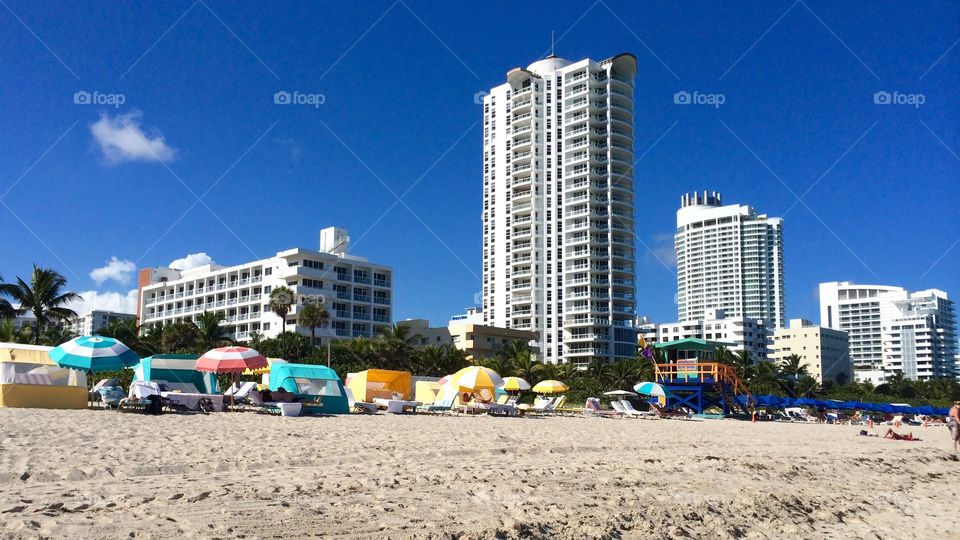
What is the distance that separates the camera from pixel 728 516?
988 centimetres

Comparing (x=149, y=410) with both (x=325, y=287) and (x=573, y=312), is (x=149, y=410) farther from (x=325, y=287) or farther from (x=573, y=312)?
(x=573, y=312)

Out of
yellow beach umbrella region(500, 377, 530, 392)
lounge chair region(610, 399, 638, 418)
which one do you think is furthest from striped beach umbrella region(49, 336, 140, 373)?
lounge chair region(610, 399, 638, 418)

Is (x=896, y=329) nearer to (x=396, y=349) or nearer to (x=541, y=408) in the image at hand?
(x=396, y=349)

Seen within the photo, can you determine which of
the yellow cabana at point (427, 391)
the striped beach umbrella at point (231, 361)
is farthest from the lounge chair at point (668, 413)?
the striped beach umbrella at point (231, 361)

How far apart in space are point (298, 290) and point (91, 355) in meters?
50.3

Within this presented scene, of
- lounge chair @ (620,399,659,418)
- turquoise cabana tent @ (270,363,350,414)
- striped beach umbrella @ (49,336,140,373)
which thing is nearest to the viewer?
striped beach umbrella @ (49,336,140,373)

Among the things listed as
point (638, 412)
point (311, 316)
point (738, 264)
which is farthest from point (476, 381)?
point (738, 264)

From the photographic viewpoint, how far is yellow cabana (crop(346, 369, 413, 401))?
1298 inches

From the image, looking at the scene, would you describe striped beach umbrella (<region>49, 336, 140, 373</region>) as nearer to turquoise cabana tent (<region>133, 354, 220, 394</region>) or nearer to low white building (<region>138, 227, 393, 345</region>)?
turquoise cabana tent (<region>133, 354, 220, 394</region>)

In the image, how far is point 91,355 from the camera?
2112 centimetres

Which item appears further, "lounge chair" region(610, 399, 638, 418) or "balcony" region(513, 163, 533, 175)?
"balcony" region(513, 163, 533, 175)

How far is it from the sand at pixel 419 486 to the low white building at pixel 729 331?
131 metres

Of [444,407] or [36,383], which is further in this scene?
[444,407]

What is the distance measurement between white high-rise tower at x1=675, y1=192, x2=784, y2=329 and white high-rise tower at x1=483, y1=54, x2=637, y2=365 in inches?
4118
